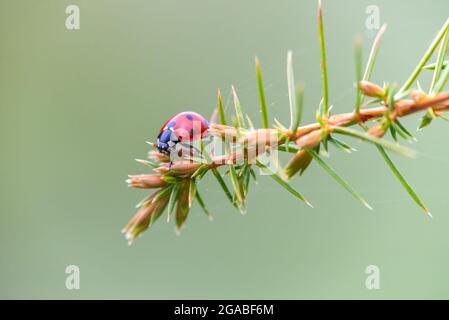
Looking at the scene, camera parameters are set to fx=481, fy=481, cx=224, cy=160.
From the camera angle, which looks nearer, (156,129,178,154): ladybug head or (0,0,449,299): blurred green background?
(156,129,178,154): ladybug head

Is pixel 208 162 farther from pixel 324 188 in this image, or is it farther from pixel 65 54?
pixel 65 54

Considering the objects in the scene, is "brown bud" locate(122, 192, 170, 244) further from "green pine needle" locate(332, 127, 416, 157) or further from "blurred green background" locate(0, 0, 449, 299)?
"blurred green background" locate(0, 0, 449, 299)

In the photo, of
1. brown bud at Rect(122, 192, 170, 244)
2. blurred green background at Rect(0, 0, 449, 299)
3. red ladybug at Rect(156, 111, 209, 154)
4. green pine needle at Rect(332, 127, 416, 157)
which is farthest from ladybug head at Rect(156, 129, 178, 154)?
blurred green background at Rect(0, 0, 449, 299)

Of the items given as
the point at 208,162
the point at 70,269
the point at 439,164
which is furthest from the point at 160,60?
the point at 208,162

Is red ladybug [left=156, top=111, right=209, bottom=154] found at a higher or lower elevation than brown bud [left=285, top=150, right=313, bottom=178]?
higher

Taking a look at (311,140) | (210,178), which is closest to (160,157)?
(311,140)
